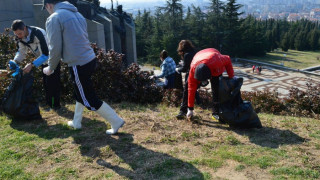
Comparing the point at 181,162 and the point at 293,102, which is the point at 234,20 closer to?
the point at 293,102

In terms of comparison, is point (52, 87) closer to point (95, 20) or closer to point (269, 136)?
point (269, 136)

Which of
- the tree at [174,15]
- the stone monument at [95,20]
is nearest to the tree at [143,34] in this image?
the tree at [174,15]

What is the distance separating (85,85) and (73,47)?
45 centimetres

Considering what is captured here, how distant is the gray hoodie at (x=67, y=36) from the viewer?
303 centimetres

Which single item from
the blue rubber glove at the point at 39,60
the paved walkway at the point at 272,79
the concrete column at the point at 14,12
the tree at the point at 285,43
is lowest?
the paved walkway at the point at 272,79

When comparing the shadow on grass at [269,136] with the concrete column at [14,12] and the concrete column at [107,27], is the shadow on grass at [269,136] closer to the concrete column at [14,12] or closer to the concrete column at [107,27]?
the concrete column at [14,12]

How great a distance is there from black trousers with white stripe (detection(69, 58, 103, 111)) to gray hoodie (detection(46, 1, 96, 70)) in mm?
67

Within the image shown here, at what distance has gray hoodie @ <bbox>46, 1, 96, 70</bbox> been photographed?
9.95 feet

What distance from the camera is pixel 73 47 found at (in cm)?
312

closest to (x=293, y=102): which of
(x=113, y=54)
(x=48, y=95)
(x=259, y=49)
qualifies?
(x=113, y=54)

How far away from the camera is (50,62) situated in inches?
127

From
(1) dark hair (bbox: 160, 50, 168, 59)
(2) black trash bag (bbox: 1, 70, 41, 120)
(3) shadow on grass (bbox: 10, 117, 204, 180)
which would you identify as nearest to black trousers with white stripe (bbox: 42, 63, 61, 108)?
(2) black trash bag (bbox: 1, 70, 41, 120)

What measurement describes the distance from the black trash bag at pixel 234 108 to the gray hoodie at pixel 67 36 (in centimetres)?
185

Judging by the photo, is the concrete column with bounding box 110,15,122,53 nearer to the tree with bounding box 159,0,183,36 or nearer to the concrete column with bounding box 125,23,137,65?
the concrete column with bounding box 125,23,137,65
